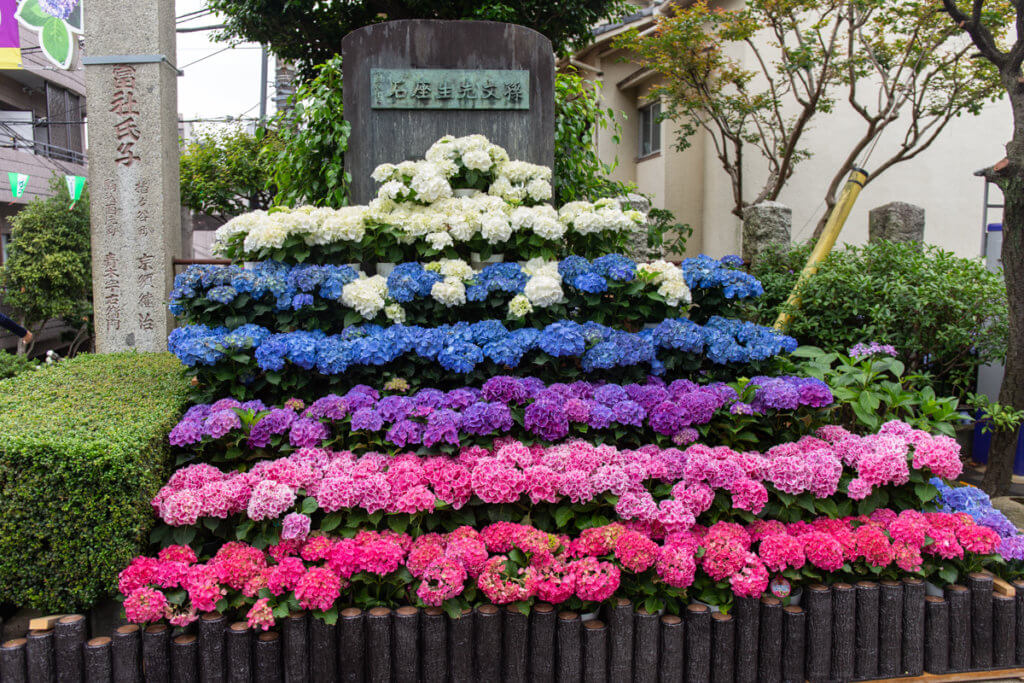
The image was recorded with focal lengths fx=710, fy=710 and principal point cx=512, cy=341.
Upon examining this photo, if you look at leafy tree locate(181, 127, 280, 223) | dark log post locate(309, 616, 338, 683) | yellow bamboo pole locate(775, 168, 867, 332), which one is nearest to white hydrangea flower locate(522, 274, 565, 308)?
dark log post locate(309, 616, 338, 683)

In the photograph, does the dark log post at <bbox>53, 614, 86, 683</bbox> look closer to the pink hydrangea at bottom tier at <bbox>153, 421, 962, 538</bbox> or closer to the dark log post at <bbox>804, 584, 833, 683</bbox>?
the pink hydrangea at bottom tier at <bbox>153, 421, 962, 538</bbox>

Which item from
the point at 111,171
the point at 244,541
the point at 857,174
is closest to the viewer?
the point at 244,541

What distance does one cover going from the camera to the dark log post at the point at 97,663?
86.3 inches

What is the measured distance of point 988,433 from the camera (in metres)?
4.93

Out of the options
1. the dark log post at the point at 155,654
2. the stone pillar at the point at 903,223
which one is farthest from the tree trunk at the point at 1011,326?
the dark log post at the point at 155,654

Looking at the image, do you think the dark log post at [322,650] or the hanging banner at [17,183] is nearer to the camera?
the dark log post at [322,650]

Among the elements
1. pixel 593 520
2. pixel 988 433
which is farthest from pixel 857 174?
pixel 593 520

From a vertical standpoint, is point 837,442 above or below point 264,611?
above

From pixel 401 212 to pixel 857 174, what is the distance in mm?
3114

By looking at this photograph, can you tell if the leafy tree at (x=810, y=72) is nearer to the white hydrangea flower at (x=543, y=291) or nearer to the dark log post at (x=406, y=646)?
the white hydrangea flower at (x=543, y=291)

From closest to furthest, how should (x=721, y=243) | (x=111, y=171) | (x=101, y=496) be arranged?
(x=101, y=496) < (x=111, y=171) < (x=721, y=243)

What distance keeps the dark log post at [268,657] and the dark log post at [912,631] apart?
82.1 inches

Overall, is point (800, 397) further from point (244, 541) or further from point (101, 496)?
point (101, 496)

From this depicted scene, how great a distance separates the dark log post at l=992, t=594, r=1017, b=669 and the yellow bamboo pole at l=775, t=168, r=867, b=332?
2579 millimetres
